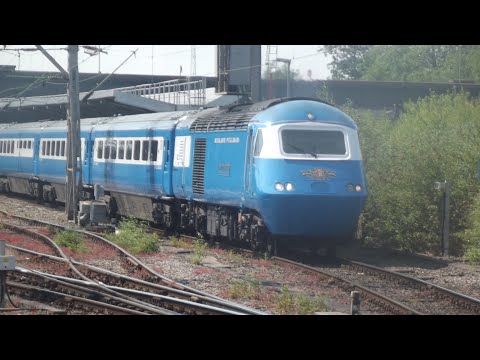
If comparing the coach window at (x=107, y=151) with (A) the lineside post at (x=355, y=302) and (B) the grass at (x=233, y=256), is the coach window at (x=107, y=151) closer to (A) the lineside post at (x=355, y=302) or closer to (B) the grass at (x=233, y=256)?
(B) the grass at (x=233, y=256)

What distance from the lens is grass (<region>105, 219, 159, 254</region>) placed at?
1998cm

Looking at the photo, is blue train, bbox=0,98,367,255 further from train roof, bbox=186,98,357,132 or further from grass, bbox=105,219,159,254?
grass, bbox=105,219,159,254

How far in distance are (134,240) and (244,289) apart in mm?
6952

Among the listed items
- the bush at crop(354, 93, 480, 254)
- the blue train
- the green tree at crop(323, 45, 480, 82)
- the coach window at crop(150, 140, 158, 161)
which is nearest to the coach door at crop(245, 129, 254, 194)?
the blue train

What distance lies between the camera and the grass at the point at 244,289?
1399 cm

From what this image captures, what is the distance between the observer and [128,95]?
31.3 meters

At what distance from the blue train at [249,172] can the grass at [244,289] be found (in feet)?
10.3

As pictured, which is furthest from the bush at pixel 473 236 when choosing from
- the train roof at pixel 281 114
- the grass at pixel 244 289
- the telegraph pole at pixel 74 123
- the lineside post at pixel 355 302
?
the telegraph pole at pixel 74 123

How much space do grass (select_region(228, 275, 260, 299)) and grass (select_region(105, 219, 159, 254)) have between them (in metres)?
5.19

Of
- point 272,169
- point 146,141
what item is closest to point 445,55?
point 146,141

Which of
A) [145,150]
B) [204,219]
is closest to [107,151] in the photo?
[145,150]

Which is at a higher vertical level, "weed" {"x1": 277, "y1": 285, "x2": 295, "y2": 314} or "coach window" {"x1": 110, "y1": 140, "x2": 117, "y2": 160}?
"coach window" {"x1": 110, "y1": 140, "x2": 117, "y2": 160}
